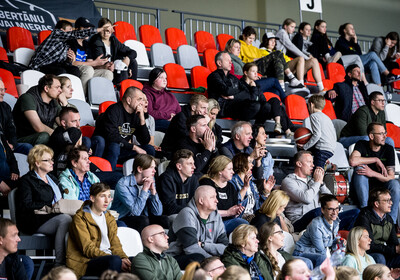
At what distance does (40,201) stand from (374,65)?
6942mm

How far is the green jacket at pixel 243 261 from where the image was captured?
176 inches

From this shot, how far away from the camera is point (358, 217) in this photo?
239 inches

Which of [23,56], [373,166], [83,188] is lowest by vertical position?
[373,166]

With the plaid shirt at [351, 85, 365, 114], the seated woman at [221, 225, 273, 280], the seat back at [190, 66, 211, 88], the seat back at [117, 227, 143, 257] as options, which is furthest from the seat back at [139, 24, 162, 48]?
the seated woman at [221, 225, 273, 280]

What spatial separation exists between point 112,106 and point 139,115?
26 cm

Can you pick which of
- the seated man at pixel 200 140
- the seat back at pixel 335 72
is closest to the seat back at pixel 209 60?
the seat back at pixel 335 72

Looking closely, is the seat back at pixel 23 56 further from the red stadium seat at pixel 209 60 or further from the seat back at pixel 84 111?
the red stadium seat at pixel 209 60

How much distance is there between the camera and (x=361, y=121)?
7684 mm

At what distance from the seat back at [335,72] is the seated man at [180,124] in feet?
13.2

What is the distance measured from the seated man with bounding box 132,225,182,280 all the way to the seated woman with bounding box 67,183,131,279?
0.38ft

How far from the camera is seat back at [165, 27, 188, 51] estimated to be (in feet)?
31.7

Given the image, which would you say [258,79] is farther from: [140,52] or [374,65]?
[374,65]

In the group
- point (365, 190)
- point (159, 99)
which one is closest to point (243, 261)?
point (365, 190)

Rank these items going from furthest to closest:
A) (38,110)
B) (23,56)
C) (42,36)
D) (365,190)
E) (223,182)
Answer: (42,36)
(23,56)
(365,190)
(38,110)
(223,182)
